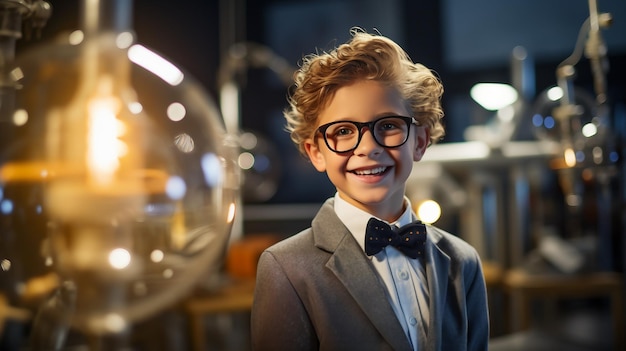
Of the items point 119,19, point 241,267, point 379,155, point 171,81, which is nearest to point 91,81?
point 171,81

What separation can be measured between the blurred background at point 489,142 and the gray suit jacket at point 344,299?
0.27 metres

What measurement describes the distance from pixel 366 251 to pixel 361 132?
0.48ft

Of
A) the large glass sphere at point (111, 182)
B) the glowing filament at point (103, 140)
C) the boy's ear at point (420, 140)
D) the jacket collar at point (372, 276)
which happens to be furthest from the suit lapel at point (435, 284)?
Answer: the glowing filament at point (103, 140)

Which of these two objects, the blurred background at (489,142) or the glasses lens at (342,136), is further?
the blurred background at (489,142)

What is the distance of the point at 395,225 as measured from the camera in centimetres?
75

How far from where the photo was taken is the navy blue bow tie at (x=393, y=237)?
730 millimetres

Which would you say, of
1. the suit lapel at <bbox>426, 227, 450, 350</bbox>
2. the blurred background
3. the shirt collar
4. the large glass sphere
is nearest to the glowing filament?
the large glass sphere

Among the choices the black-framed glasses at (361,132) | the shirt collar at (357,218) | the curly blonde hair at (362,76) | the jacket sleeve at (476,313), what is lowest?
the jacket sleeve at (476,313)

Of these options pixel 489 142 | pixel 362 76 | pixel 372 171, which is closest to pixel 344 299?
pixel 372 171

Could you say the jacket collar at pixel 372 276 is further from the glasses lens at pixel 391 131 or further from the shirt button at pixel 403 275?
the glasses lens at pixel 391 131

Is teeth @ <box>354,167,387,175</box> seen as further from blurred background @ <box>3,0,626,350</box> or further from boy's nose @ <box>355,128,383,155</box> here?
blurred background @ <box>3,0,626,350</box>

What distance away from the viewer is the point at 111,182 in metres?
0.80

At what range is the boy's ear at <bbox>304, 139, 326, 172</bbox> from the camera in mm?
768

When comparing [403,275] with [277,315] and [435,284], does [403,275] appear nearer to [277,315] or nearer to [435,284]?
[435,284]
